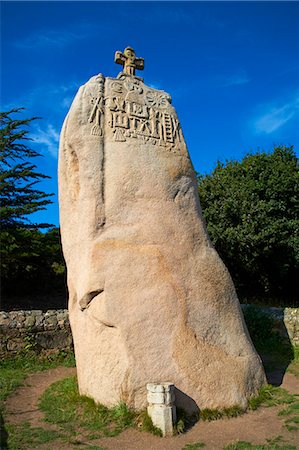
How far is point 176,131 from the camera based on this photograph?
7.12 m

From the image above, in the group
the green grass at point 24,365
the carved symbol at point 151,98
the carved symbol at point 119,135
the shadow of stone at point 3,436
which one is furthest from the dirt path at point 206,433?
the carved symbol at point 151,98

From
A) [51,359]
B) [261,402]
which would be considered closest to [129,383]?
[261,402]

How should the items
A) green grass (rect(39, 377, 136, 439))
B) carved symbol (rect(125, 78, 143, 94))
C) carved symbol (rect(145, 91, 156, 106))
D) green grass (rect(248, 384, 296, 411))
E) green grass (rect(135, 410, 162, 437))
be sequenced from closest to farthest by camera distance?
green grass (rect(135, 410, 162, 437)), green grass (rect(39, 377, 136, 439)), green grass (rect(248, 384, 296, 411)), carved symbol (rect(125, 78, 143, 94)), carved symbol (rect(145, 91, 156, 106))

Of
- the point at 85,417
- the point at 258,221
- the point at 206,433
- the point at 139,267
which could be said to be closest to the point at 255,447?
the point at 206,433

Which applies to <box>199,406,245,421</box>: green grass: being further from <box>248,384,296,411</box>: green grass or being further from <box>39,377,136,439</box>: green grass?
<box>39,377,136,439</box>: green grass

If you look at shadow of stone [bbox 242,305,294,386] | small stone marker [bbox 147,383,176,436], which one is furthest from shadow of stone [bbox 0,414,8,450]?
shadow of stone [bbox 242,305,294,386]

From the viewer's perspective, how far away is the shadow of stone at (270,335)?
28.9ft

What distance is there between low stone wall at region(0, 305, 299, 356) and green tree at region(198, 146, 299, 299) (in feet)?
20.2

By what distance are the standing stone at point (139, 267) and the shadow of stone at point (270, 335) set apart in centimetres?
285

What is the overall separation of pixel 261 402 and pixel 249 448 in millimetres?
1398

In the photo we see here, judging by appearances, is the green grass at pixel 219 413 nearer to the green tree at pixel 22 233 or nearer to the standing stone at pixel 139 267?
the standing stone at pixel 139 267

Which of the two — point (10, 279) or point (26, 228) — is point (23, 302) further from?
point (26, 228)

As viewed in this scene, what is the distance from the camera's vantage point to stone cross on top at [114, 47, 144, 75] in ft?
24.6

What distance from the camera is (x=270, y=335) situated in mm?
9938
